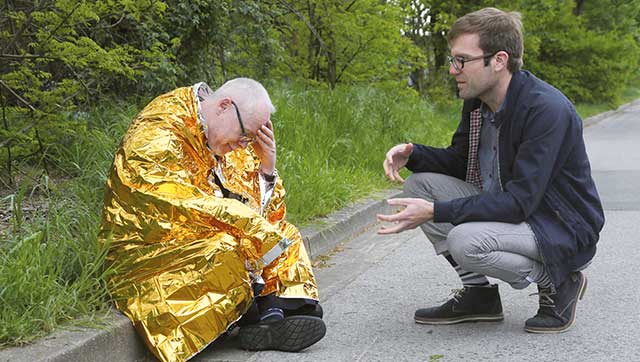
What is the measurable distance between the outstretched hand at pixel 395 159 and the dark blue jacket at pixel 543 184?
564 mm

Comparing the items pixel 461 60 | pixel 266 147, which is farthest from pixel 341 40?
pixel 461 60

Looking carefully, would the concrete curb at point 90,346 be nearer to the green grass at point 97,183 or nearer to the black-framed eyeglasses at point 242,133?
the green grass at point 97,183

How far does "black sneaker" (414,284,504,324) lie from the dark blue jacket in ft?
1.41

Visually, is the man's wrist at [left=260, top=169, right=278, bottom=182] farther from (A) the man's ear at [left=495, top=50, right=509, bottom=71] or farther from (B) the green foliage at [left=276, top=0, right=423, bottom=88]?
(B) the green foliage at [left=276, top=0, right=423, bottom=88]

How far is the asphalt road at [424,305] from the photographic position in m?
3.83

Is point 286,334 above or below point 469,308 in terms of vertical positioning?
above

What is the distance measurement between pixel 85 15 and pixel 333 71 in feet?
19.7

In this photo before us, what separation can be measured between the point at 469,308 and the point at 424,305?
0.46 meters

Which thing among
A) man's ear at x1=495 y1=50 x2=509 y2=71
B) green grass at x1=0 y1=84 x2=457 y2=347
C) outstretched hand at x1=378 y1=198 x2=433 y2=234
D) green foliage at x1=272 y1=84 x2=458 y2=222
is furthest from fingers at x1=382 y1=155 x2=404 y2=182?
green foliage at x1=272 y1=84 x2=458 y2=222

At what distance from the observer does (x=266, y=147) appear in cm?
418

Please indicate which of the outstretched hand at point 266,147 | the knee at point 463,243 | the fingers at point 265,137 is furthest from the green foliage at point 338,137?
the knee at point 463,243

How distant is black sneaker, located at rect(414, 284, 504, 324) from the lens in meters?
4.26

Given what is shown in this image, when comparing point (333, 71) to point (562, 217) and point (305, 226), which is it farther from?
point (562, 217)

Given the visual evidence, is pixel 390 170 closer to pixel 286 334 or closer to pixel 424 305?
pixel 424 305
